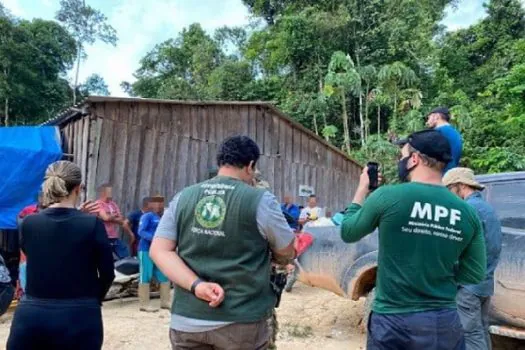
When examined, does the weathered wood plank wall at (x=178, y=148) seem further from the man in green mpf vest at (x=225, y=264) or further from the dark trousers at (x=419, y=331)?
the dark trousers at (x=419, y=331)

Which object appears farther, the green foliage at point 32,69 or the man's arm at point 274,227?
the green foliage at point 32,69

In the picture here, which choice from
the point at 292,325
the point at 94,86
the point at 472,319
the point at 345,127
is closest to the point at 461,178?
the point at 472,319

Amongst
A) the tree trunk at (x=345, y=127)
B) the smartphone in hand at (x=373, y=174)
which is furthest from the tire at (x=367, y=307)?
the tree trunk at (x=345, y=127)

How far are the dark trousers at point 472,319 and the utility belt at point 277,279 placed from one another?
1.89m

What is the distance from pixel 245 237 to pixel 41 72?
86.0ft

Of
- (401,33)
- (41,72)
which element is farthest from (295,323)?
(41,72)

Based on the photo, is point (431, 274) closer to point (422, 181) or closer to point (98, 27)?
point (422, 181)

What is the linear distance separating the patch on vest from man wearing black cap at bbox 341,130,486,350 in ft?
2.16

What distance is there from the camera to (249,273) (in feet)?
8.07

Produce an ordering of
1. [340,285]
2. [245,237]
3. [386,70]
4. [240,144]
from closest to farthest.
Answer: [245,237] < [240,144] < [340,285] < [386,70]

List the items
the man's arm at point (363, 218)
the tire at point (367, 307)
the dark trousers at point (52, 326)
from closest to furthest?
1. the man's arm at point (363, 218)
2. the dark trousers at point (52, 326)
3. the tire at point (367, 307)

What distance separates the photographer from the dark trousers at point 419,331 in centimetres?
246

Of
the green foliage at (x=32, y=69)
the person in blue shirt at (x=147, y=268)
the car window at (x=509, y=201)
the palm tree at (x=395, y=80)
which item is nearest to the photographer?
the car window at (x=509, y=201)

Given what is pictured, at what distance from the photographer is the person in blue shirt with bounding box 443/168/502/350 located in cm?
403
